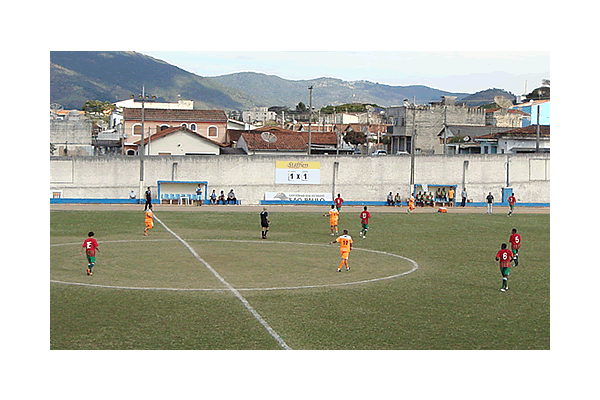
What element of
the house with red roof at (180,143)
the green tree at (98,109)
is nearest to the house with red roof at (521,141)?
the house with red roof at (180,143)

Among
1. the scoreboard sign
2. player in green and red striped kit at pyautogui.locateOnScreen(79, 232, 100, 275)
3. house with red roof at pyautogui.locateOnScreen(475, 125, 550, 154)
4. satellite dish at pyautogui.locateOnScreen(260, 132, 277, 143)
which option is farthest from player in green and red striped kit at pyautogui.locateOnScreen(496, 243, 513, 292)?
satellite dish at pyautogui.locateOnScreen(260, 132, 277, 143)

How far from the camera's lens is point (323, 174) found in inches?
2138

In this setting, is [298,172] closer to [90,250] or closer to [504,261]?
[90,250]

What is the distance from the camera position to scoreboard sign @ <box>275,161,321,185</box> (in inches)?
2112

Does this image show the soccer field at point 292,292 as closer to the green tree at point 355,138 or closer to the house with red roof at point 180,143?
the house with red roof at point 180,143

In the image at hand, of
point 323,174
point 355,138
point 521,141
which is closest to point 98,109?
point 355,138

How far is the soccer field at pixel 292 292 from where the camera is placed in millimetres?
15469

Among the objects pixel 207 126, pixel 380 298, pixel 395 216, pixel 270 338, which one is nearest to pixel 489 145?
pixel 395 216

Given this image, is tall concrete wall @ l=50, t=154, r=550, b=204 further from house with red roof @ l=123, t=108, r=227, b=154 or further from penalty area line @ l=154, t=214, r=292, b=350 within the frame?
house with red roof @ l=123, t=108, r=227, b=154

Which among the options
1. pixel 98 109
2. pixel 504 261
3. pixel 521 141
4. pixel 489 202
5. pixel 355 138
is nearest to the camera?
pixel 504 261

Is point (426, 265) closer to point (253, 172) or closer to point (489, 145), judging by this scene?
point (253, 172)

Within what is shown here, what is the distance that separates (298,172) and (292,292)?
3401 centimetres

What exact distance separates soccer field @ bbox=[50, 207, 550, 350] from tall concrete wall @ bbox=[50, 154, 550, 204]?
16.1 metres

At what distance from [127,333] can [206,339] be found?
1.99 metres
